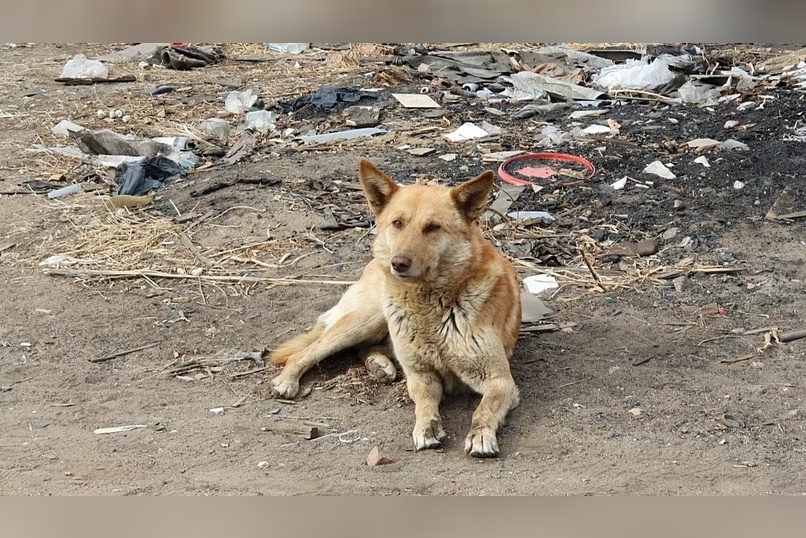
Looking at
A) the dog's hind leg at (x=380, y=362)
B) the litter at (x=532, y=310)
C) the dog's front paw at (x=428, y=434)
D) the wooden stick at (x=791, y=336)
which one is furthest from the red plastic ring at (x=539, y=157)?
the dog's front paw at (x=428, y=434)

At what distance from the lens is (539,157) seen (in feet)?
33.9

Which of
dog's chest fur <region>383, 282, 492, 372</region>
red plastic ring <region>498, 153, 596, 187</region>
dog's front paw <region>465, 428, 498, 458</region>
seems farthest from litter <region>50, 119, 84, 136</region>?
dog's front paw <region>465, 428, 498, 458</region>

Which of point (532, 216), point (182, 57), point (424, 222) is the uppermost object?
point (424, 222)

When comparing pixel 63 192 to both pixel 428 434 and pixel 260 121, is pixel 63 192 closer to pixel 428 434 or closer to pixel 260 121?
pixel 260 121

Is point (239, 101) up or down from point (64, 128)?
up

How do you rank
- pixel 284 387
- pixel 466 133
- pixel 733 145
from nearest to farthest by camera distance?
pixel 284 387, pixel 733 145, pixel 466 133

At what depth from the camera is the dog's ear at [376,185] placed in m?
5.05

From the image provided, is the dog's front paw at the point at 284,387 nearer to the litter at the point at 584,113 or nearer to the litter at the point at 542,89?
the litter at the point at 584,113

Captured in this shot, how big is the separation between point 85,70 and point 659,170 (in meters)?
10.6

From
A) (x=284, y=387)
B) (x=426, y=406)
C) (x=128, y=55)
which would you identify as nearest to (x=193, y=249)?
(x=284, y=387)

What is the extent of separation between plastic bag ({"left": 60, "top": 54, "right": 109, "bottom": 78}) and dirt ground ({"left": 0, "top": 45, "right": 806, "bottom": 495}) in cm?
398

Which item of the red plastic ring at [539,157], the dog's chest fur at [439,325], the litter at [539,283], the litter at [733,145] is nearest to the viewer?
the dog's chest fur at [439,325]

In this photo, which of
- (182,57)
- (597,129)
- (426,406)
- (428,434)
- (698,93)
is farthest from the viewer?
(182,57)

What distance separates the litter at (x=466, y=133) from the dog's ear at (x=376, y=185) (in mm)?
6240
